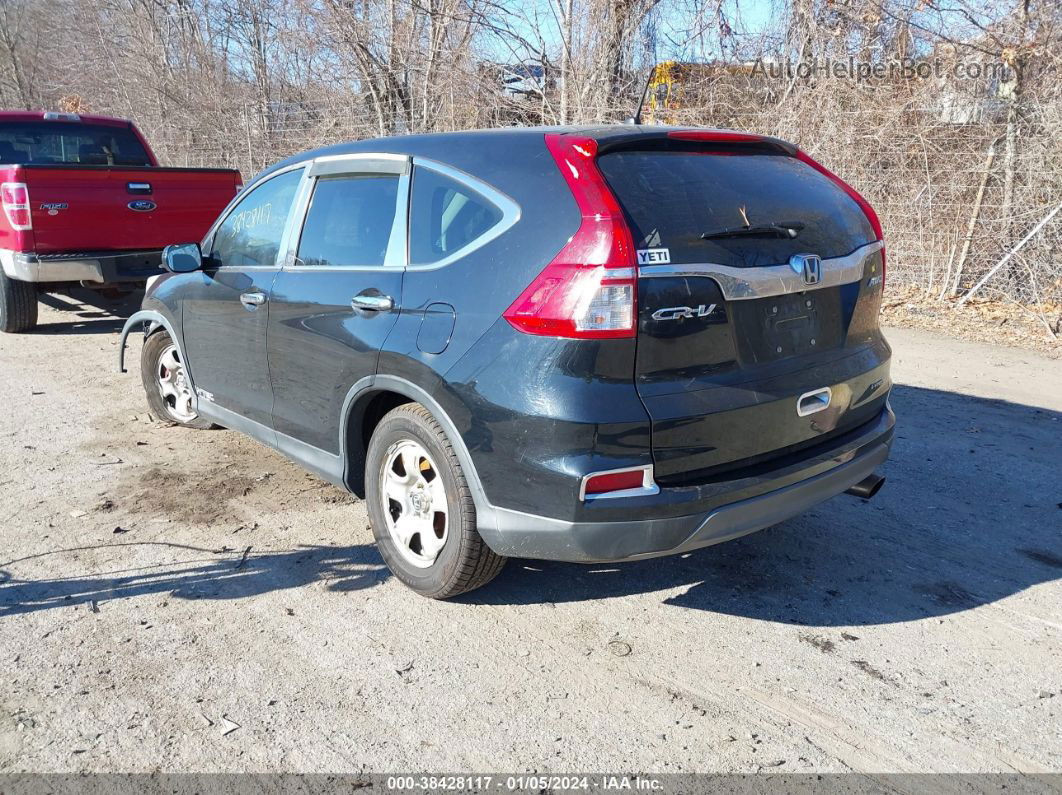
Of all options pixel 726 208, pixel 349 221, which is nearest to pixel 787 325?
pixel 726 208

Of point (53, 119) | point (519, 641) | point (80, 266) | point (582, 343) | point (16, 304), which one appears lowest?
point (519, 641)

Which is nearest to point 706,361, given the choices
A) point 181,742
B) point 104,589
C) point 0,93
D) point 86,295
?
point 181,742

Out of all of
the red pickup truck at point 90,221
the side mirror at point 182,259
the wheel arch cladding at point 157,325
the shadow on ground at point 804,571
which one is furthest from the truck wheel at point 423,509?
the red pickup truck at point 90,221

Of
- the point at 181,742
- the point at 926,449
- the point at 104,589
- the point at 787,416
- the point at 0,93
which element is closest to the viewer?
the point at 181,742

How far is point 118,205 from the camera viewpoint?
8.52 m

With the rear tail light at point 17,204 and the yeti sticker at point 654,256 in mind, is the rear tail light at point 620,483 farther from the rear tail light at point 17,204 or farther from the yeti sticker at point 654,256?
the rear tail light at point 17,204

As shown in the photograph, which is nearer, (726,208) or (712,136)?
(726,208)

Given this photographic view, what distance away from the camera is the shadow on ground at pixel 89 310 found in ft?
31.0

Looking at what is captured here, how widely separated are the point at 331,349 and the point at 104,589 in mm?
1383

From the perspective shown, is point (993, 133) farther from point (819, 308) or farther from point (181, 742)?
point (181, 742)

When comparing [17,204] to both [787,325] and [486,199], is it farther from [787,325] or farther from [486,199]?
[787,325]

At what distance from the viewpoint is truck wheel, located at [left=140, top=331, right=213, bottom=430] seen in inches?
225

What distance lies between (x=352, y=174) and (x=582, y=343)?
1.73 metres

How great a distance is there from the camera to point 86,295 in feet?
37.6
